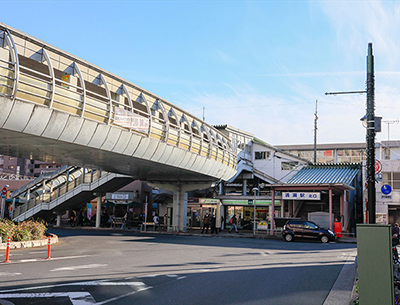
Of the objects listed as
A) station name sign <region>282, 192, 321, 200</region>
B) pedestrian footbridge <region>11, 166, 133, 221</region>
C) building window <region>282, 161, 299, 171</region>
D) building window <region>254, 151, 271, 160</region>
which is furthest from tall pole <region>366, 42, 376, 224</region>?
building window <region>254, 151, 271, 160</region>

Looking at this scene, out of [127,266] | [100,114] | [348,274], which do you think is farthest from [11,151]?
[348,274]

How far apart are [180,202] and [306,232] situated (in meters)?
13.6

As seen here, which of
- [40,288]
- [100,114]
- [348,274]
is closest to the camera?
[40,288]

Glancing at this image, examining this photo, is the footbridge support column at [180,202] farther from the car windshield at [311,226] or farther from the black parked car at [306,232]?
A: the car windshield at [311,226]

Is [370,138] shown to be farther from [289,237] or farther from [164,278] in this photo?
[289,237]

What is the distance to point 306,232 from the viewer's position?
88.4 ft

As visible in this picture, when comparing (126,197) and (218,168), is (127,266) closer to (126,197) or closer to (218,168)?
(218,168)

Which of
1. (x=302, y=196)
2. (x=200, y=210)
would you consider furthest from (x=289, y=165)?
(x=302, y=196)

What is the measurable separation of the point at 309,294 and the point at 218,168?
24.7m

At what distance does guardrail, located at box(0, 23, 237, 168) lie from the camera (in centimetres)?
1688

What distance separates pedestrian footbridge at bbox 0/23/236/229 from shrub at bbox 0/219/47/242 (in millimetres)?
4019

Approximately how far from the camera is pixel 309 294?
31.3ft

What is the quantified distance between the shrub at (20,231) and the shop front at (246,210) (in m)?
21.2

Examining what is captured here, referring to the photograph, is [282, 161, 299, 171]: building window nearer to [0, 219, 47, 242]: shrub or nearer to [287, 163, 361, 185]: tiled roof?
[287, 163, 361, 185]: tiled roof
